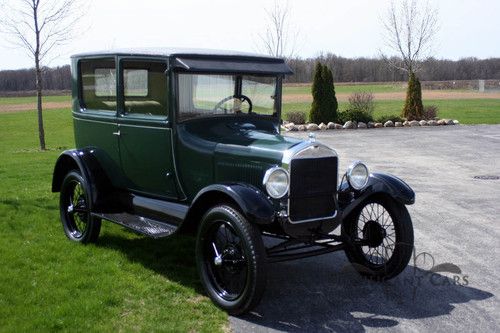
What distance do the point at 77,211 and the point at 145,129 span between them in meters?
1.37

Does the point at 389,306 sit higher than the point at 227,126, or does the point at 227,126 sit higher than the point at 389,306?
the point at 227,126

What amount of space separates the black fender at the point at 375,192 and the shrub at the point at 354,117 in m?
15.8

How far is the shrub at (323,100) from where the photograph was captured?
2045cm

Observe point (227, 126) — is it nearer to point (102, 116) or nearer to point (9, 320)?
point (102, 116)

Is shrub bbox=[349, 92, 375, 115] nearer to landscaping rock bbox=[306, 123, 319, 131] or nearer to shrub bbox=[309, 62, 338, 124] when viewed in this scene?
shrub bbox=[309, 62, 338, 124]

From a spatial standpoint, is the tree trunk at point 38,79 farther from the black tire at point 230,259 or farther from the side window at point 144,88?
the black tire at point 230,259

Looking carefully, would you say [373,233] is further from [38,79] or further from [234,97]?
[38,79]

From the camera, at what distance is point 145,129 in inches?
214

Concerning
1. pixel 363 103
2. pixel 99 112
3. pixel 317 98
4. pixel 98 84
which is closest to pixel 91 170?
pixel 99 112

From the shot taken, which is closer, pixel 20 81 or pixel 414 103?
pixel 414 103

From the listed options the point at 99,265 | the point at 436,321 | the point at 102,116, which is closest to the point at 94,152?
the point at 102,116

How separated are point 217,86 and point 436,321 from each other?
9.17 feet

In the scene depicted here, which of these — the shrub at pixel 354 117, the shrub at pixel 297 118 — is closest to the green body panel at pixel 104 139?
the shrub at pixel 297 118

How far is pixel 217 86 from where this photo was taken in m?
5.44
